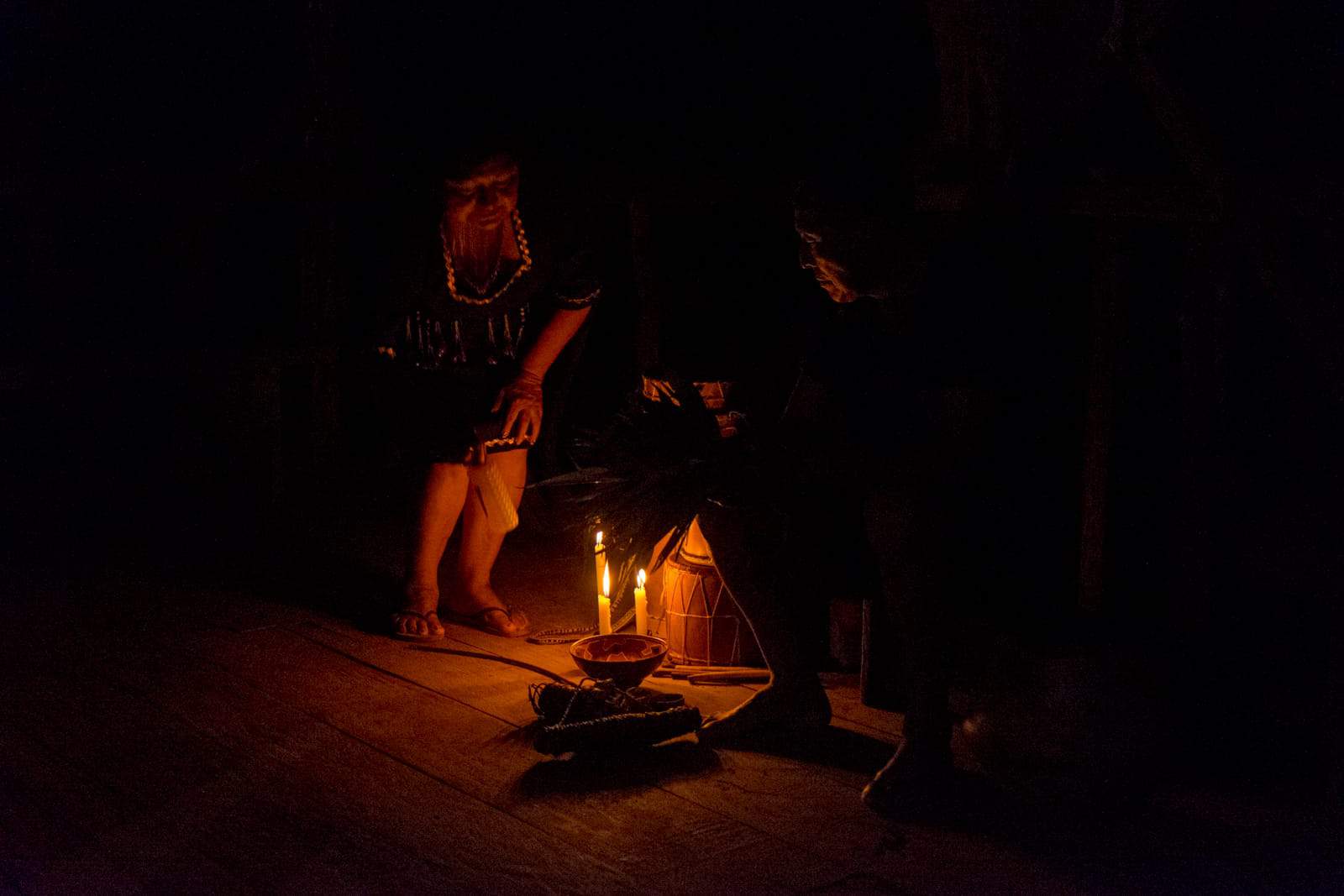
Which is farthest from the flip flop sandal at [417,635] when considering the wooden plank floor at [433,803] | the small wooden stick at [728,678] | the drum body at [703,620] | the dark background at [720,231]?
the dark background at [720,231]

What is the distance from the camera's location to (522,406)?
188 inches

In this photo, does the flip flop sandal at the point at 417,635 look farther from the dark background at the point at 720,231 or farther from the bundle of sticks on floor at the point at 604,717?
the dark background at the point at 720,231

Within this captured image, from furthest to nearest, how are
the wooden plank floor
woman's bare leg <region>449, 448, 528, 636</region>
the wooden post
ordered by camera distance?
woman's bare leg <region>449, 448, 528, 636</region> < the wooden post < the wooden plank floor

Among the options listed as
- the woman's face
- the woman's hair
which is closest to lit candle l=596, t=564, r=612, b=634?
the woman's face

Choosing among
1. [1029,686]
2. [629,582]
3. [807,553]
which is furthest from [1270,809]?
[629,582]

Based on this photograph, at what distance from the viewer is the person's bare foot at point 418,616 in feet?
15.5

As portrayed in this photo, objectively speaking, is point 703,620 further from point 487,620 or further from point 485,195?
point 485,195

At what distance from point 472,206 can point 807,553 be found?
6.51 feet

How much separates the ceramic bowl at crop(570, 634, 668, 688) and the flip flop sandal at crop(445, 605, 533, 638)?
0.84 m

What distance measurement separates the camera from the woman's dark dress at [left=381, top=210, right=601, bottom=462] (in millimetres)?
4840

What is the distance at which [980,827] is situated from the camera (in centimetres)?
306

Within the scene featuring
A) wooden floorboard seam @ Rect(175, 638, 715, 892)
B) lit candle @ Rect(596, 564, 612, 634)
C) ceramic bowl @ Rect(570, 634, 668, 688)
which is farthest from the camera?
lit candle @ Rect(596, 564, 612, 634)

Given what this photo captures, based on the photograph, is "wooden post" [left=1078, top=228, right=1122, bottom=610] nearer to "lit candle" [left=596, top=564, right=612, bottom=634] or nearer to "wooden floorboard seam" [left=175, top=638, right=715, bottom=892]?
"wooden floorboard seam" [left=175, top=638, right=715, bottom=892]

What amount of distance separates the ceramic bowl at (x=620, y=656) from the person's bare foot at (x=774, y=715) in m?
0.30
